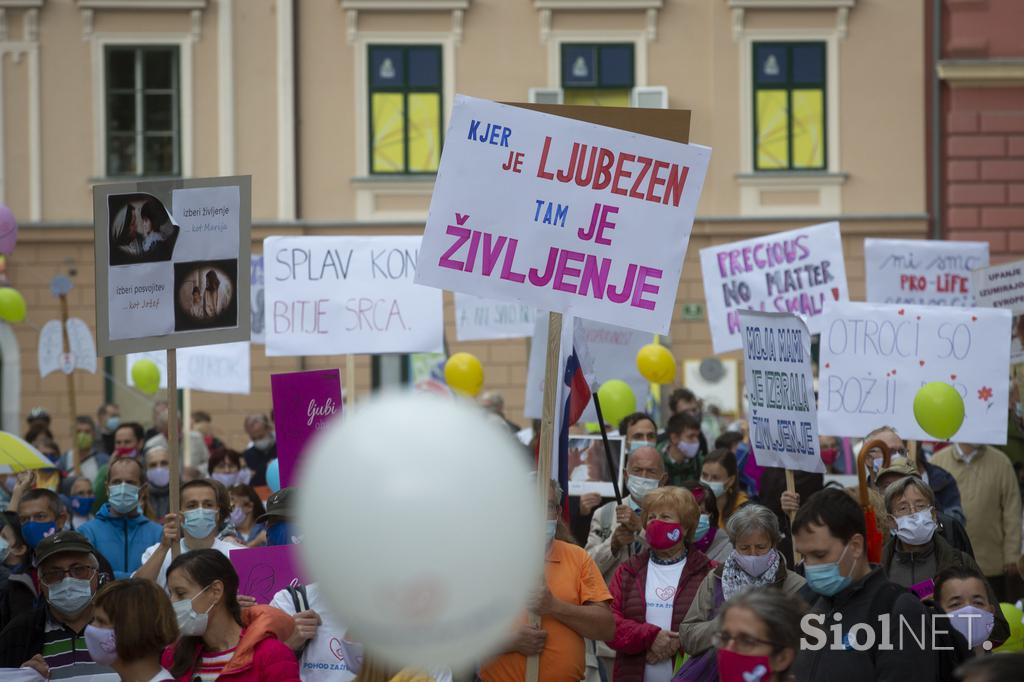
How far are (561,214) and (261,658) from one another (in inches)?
72.3

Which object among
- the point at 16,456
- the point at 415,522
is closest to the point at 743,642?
the point at 415,522

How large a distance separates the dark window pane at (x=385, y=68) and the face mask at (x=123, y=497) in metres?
14.6

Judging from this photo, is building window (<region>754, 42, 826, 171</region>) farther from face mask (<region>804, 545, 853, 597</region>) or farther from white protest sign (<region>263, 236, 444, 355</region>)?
face mask (<region>804, 545, 853, 597</region>)

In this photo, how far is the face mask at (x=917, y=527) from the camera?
Answer: 625 centimetres

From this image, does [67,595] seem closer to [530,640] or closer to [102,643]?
[102,643]

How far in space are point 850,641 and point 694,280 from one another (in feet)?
54.8

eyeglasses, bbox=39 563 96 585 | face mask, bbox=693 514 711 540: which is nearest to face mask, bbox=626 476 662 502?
face mask, bbox=693 514 711 540

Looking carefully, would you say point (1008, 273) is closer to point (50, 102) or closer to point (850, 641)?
point (850, 641)

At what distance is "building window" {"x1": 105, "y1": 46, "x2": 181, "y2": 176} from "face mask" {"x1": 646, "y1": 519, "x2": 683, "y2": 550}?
16.5 m

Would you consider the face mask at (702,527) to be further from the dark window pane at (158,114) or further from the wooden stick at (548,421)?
the dark window pane at (158,114)

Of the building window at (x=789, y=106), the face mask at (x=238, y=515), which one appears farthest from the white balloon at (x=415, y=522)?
the building window at (x=789, y=106)

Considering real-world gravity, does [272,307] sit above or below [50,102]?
below

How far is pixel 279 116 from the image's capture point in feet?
69.0

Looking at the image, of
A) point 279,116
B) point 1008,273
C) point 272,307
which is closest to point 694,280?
point 279,116
